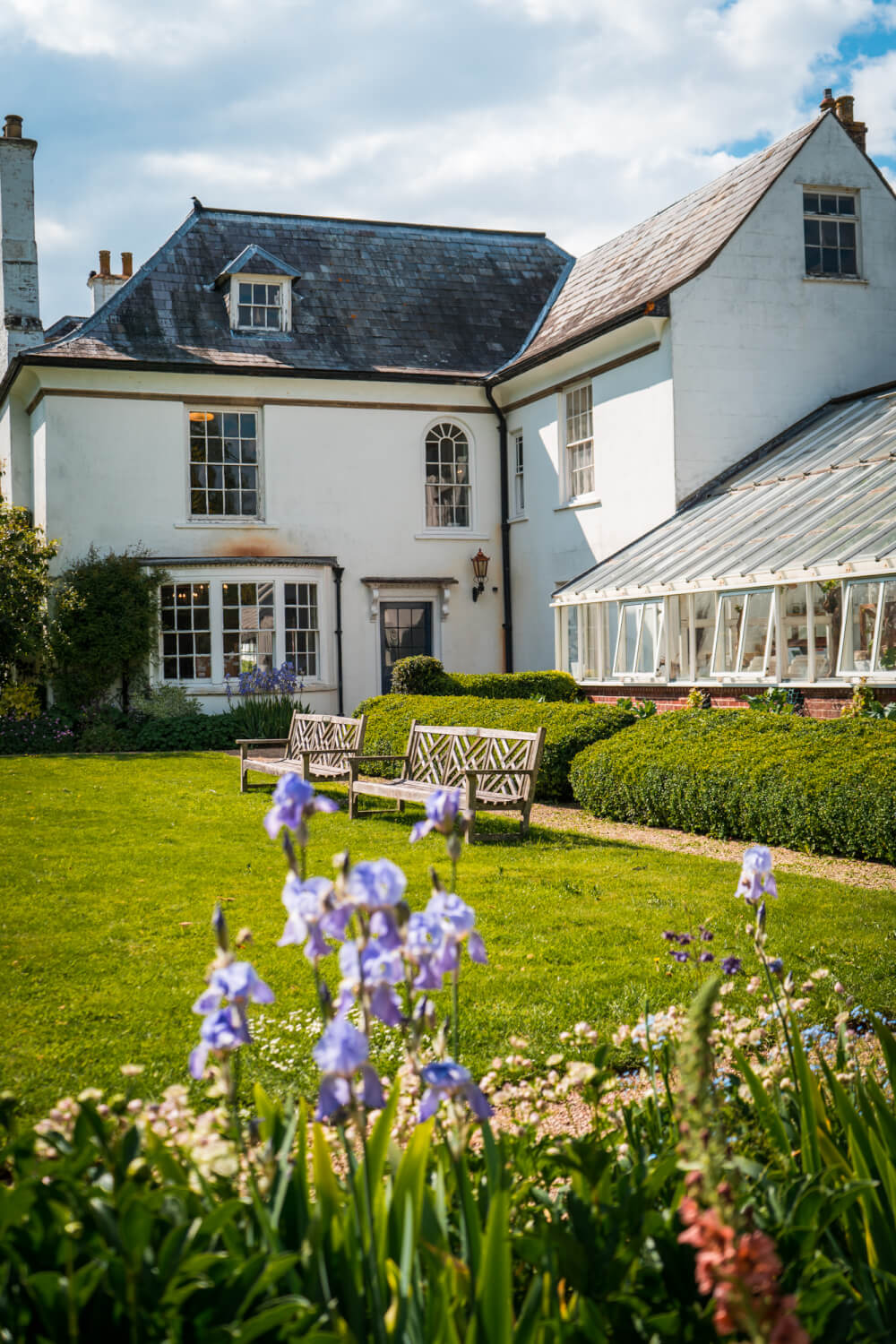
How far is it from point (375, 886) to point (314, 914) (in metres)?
0.14

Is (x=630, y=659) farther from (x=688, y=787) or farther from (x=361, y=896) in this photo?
(x=361, y=896)

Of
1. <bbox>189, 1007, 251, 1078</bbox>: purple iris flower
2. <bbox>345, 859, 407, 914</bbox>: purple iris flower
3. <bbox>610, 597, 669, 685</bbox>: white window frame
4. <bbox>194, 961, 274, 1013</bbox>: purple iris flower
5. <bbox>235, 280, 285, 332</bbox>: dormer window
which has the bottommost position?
<bbox>189, 1007, 251, 1078</bbox>: purple iris flower

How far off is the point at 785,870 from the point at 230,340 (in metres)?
16.2

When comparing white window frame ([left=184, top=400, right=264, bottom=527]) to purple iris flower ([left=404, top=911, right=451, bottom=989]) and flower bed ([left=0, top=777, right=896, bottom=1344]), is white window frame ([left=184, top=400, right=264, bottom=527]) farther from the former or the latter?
purple iris flower ([left=404, top=911, right=451, bottom=989])

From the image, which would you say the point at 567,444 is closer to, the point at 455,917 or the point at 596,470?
the point at 596,470

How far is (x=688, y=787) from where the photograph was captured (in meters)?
10.3

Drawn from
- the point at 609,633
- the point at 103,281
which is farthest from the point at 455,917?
the point at 103,281

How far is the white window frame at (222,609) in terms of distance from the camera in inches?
804

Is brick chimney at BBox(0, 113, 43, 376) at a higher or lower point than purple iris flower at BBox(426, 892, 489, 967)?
higher

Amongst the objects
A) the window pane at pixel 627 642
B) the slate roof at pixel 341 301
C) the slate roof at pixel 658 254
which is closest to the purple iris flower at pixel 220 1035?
the window pane at pixel 627 642

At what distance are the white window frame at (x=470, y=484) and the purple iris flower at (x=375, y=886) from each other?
20485mm

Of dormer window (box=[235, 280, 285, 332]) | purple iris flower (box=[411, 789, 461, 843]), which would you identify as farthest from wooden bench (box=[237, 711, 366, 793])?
dormer window (box=[235, 280, 285, 332])

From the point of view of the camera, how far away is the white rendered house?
1800 cm

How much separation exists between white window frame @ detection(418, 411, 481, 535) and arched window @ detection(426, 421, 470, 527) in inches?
1.5
